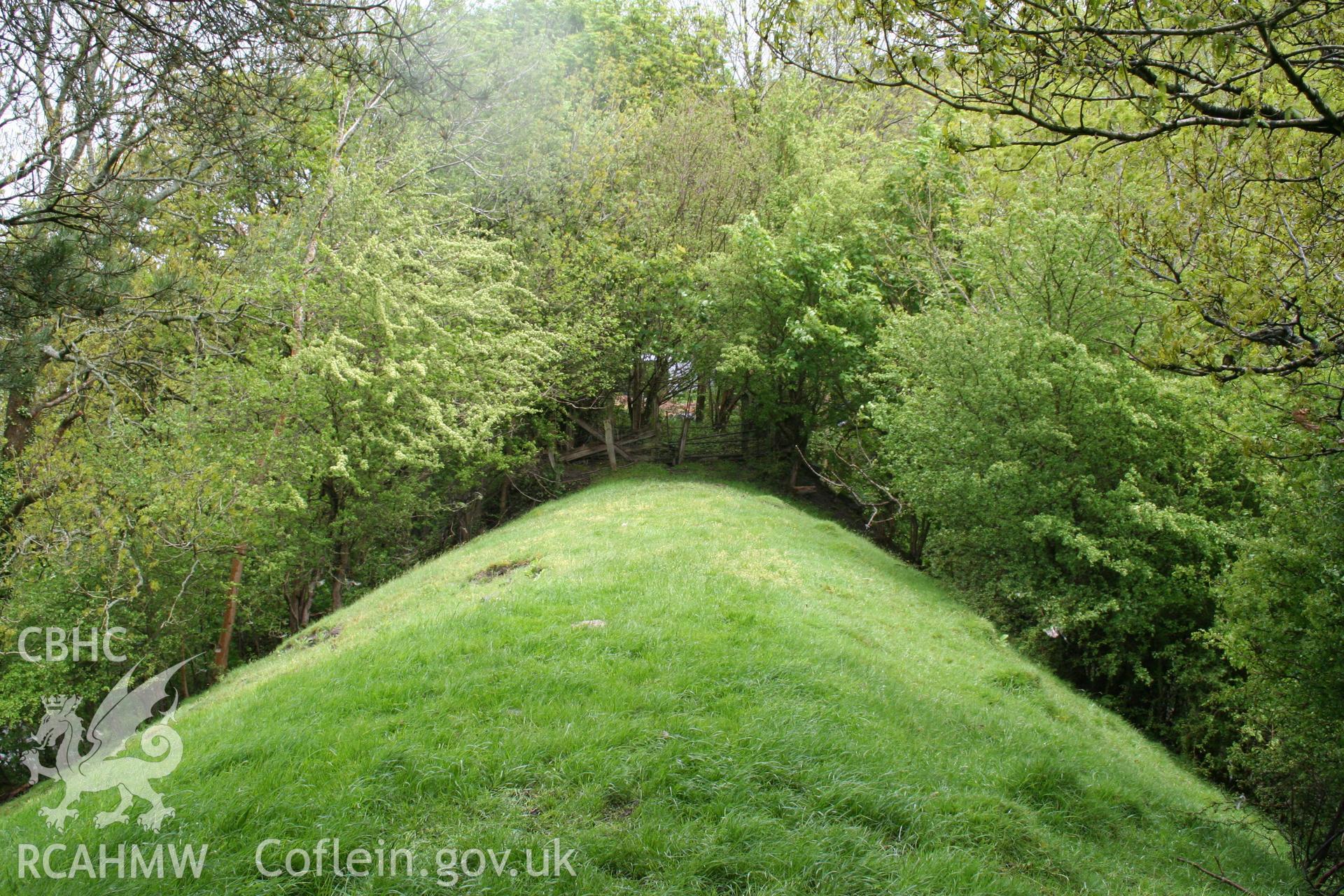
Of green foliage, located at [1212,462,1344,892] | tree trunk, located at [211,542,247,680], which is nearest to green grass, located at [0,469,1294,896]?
green foliage, located at [1212,462,1344,892]

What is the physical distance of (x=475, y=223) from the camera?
24125 millimetres

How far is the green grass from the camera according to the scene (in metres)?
4.70

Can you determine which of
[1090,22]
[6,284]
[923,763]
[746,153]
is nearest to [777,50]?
[1090,22]

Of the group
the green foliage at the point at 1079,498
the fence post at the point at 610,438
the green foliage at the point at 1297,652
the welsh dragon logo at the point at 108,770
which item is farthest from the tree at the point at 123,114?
the fence post at the point at 610,438

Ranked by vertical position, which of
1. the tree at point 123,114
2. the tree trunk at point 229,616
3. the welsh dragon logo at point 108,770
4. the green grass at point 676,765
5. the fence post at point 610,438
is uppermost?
the tree at point 123,114

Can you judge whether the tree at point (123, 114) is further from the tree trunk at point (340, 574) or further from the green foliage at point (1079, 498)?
the green foliage at point (1079, 498)

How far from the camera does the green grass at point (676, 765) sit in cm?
470

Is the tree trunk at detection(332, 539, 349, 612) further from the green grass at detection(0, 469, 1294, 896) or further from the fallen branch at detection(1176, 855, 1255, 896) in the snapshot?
the fallen branch at detection(1176, 855, 1255, 896)

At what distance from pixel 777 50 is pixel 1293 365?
12.9 feet

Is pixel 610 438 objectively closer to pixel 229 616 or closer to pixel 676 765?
pixel 229 616

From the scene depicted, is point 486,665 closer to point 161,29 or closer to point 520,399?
point 161,29

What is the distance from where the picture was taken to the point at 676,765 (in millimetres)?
5566

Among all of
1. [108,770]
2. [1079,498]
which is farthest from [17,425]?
[1079,498]

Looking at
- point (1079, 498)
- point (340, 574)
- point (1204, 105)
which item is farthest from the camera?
point (340, 574)
